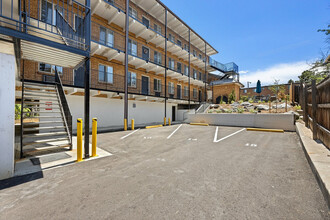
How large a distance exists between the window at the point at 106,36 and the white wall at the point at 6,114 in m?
11.2

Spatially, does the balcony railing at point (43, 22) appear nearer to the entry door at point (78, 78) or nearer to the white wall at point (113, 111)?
the entry door at point (78, 78)

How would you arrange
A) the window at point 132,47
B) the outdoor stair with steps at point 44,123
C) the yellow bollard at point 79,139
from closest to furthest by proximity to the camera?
1. the yellow bollard at point 79,139
2. the outdoor stair with steps at point 44,123
3. the window at point 132,47

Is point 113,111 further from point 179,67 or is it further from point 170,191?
point 179,67

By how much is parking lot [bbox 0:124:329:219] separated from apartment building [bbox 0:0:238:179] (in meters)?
1.84

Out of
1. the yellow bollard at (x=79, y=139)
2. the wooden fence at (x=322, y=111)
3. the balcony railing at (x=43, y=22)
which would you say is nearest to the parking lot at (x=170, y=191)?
the yellow bollard at (x=79, y=139)

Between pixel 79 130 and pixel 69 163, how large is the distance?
1.01 m

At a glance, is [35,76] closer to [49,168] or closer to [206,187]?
[49,168]

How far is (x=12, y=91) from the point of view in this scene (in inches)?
135

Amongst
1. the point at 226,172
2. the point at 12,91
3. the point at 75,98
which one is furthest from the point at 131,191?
the point at 75,98

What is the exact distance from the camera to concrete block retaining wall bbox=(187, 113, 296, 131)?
10.4 meters

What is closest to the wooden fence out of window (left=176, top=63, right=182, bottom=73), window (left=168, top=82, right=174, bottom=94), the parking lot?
the parking lot

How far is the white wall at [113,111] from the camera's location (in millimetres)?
11547

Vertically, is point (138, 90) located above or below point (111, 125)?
above

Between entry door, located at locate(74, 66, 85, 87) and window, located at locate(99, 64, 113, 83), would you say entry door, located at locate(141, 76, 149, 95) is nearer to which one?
window, located at locate(99, 64, 113, 83)
